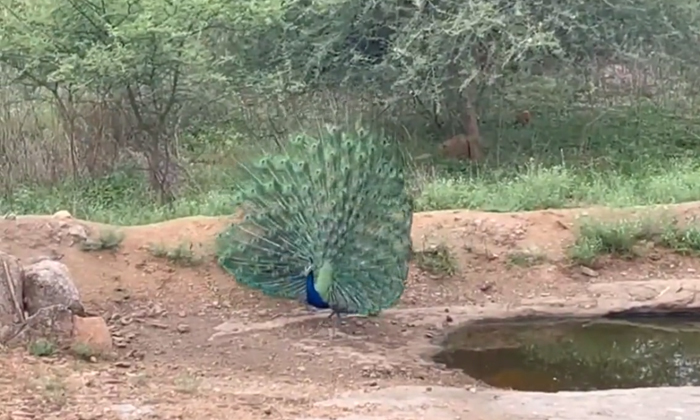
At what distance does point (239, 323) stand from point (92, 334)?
1.61 metres

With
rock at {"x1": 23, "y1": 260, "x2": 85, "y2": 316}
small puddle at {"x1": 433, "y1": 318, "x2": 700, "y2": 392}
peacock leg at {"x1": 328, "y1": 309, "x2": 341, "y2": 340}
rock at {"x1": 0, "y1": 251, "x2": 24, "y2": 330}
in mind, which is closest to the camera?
rock at {"x1": 0, "y1": 251, "x2": 24, "y2": 330}

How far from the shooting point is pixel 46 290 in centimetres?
689

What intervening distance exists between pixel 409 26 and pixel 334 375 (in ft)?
25.9

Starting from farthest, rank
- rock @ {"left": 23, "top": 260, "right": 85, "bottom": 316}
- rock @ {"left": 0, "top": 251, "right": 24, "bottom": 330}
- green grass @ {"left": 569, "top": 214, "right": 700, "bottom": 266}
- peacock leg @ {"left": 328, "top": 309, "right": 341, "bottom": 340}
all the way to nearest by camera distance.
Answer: green grass @ {"left": 569, "top": 214, "right": 700, "bottom": 266}, peacock leg @ {"left": 328, "top": 309, "right": 341, "bottom": 340}, rock @ {"left": 23, "top": 260, "right": 85, "bottom": 316}, rock @ {"left": 0, "top": 251, "right": 24, "bottom": 330}

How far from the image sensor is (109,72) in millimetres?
11539

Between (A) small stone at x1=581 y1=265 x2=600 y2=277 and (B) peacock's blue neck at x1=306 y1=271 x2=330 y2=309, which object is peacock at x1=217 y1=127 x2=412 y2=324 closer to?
(B) peacock's blue neck at x1=306 y1=271 x2=330 y2=309

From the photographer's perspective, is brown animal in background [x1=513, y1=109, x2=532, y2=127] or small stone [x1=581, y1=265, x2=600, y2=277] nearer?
small stone [x1=581, y1=265, x2=600, y2=277]

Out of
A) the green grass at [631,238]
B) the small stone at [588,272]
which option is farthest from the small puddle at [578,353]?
the green grass at [631,238]

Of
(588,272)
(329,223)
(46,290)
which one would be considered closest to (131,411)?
(46,290)

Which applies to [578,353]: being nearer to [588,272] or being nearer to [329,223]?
[588,272]

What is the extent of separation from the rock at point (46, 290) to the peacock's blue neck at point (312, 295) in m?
1.65

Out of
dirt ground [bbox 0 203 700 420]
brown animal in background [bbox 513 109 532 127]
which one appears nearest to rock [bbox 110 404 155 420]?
dirt ground [bbox 0 203 700 420]

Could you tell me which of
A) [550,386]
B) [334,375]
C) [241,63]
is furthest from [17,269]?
[241,63]

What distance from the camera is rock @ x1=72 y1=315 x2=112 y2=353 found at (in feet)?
21.5
